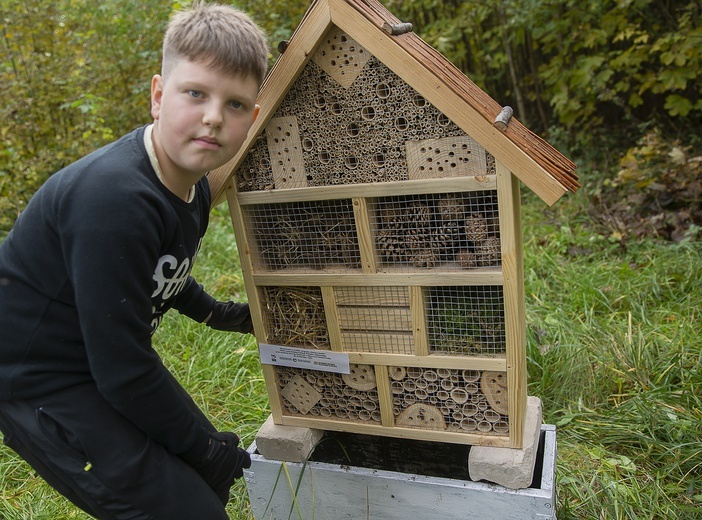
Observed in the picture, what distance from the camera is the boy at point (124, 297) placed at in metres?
1.27

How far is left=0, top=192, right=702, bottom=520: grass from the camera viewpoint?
2.15 metres

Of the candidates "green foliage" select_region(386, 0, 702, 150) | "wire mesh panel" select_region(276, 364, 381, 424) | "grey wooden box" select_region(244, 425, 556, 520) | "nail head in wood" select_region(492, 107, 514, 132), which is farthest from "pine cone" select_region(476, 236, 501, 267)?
"green foliage" select_region(386, 0, 702, 150)

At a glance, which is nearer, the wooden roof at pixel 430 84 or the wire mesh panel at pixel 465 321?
the wooden roof at pixel 430 84

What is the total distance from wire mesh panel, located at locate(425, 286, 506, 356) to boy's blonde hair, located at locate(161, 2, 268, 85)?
0.85 metres

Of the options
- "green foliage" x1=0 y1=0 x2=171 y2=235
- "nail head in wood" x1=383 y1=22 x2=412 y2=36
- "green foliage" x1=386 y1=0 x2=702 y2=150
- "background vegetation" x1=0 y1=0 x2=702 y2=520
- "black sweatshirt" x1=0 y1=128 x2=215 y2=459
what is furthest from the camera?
"green foliage" x1=0 y1=0 x2=171 y2=235

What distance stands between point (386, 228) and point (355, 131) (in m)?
0.30

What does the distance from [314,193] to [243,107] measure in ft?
1.20

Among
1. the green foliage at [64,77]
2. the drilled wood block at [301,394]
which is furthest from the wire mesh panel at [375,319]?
the green foliage at [64,77]

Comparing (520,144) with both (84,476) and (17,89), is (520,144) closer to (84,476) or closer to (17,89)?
(84,476)

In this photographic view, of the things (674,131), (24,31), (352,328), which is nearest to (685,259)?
(674,131)

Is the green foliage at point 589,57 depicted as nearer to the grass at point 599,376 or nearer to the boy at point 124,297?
the grass at point 599,376

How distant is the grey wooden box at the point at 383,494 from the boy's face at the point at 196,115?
1147mm

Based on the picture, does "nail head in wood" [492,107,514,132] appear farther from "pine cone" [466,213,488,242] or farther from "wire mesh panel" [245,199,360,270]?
"wire mesh panel" [245,199,360,270]

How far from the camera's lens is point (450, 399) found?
1824mm
